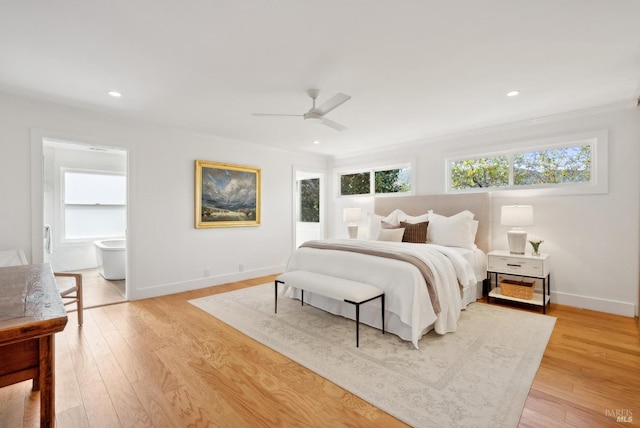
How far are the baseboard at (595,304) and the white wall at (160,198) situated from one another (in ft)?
14.1

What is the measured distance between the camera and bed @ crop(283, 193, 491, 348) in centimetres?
271

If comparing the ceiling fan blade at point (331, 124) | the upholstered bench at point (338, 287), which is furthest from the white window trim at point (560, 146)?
the upholstered bench at point (338, 287)

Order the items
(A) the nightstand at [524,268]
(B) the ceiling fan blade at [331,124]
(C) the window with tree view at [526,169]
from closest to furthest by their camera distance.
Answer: (B) the ceiling fan blade at [331,124] < (A) the nightstand at [524,268] < (C) the window with tree view at [526,169]

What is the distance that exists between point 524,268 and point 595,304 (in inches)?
36.3

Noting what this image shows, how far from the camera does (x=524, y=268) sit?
3.58 m

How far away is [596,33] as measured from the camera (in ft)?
6.73

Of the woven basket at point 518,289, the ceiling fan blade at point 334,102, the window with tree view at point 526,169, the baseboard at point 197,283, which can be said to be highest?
the ceiling fan blade at point 334,102

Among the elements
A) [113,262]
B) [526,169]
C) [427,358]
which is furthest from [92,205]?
[526,169]

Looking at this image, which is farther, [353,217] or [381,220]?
[353,217]

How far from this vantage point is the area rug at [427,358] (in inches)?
72.0

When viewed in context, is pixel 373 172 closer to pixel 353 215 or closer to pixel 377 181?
pixel 377 181

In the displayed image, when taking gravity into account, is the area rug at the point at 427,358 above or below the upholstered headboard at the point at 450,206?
below

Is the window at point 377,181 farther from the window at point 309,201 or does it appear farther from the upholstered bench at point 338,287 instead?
the upholstered bench at point 338,287

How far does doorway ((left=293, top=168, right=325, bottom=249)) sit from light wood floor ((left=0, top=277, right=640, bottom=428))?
4019 millimetres
